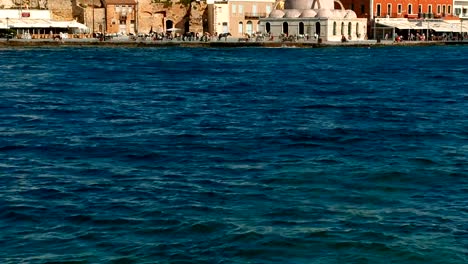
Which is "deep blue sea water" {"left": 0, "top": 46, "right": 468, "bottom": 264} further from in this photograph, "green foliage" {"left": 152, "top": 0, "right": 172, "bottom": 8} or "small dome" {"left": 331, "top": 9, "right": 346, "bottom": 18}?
"green foliage" {"left": 152, "top": 0, "right": 172, "bottom": 8}

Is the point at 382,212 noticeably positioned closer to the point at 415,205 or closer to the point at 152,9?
the point at 415,205

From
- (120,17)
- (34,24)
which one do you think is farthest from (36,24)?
(120,17)

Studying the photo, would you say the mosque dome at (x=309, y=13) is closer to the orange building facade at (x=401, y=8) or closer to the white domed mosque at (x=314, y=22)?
the white domed mosque at (x=314, y=22)

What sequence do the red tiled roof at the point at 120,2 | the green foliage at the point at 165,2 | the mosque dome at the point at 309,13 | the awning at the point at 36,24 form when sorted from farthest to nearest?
the green foliage at the point at 165,2 < the mosque dome at the point at 309,13 < the red tiled roof at the point at 120,2 < the awning at the point at 36,24

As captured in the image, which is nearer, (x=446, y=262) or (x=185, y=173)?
(x=446, y=262)

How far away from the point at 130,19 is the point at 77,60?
37.1 metres

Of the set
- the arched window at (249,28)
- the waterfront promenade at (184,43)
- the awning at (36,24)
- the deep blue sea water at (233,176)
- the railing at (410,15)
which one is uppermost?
the railing at (410,15)

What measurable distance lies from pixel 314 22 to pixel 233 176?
77.8 m

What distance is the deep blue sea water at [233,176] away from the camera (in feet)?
43.7

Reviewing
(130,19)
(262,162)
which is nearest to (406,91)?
(262,162)

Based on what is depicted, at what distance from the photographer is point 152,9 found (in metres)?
96.6

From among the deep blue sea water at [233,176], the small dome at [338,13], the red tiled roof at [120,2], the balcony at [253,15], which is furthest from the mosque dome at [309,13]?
the deep blue sea water at [233,176]

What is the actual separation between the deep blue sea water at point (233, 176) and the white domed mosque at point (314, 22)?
58070 mm

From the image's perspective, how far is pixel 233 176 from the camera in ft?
58.8
